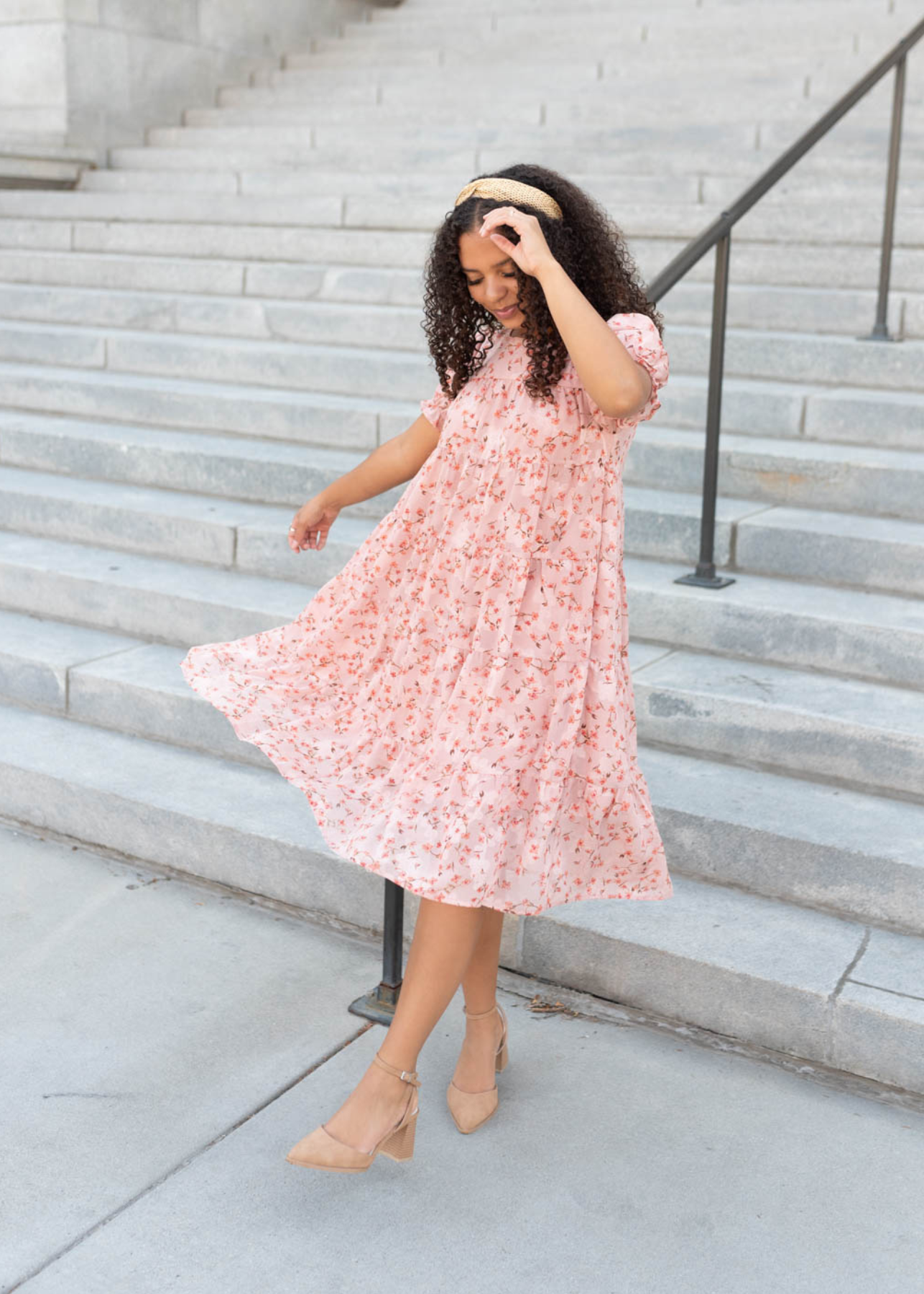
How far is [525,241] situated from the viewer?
206cm

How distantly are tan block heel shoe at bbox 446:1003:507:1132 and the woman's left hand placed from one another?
1321 mm

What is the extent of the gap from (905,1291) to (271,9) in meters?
8.66

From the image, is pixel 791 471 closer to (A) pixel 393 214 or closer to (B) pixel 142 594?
(B) pixel 142 594

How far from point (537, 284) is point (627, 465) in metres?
2.37

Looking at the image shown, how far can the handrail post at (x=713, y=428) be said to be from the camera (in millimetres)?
3684

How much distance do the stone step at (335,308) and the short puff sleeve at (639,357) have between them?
292cm

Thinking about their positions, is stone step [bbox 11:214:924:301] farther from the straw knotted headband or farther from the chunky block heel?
the chunky block heel

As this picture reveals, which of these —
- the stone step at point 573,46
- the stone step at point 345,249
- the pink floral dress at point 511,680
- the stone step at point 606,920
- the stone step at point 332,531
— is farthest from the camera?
the stone step at point 573,46

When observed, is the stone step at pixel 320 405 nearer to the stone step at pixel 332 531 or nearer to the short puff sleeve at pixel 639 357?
the stone step at pixel 332 531

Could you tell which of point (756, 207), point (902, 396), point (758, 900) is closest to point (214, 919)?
point (758, 900)

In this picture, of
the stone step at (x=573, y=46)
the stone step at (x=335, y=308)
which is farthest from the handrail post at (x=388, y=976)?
the stone step at (x=573, y=46)

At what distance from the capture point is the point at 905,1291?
205 cm

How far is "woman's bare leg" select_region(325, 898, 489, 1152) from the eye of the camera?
2217mm

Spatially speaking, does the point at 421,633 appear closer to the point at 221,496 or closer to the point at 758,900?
the point at 758,900
